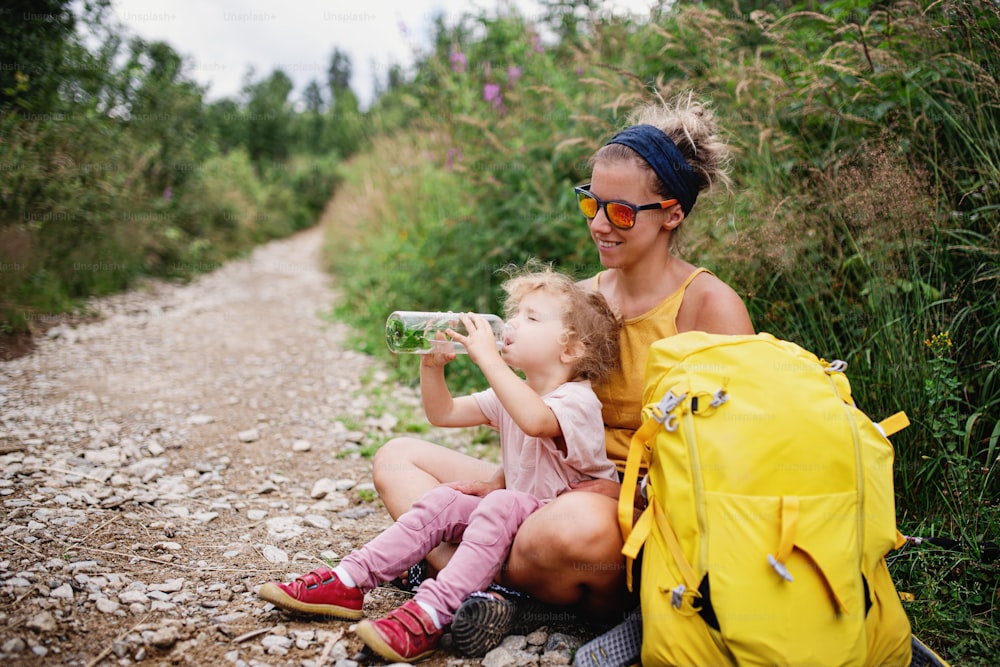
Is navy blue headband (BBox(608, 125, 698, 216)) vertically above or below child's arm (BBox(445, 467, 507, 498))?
above

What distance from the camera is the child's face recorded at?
225cm

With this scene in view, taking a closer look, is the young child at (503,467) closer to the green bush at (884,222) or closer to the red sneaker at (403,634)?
the red sneaker at (403,634)

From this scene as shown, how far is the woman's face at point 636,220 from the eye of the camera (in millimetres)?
2252

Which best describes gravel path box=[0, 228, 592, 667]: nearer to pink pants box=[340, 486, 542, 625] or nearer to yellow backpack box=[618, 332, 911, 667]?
pink pants box=[340, 486, 542, 625]

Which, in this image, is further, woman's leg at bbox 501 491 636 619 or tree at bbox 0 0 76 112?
tree at bbox 0 0 76 112

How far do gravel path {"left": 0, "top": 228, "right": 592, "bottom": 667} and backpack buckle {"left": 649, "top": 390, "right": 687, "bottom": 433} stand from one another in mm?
826

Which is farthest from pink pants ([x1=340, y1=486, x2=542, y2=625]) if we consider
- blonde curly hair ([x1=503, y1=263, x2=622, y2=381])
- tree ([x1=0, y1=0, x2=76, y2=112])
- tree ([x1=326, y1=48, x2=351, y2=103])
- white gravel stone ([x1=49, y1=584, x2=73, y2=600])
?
tree ([x1=326, y1=48, x2=351, y2=103])

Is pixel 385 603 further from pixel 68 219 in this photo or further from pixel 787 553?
pixel 68 219

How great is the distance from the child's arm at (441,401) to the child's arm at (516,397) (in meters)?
0.21

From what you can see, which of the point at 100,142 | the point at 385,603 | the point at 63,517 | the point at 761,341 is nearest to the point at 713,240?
the point at 761,341

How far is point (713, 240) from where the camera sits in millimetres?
3291

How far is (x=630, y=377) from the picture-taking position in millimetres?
2277

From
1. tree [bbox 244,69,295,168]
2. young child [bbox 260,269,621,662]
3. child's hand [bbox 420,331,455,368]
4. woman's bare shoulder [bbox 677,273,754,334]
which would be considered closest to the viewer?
young child [bbox 260,269,621,662]

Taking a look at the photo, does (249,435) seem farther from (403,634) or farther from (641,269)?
(641,269)
